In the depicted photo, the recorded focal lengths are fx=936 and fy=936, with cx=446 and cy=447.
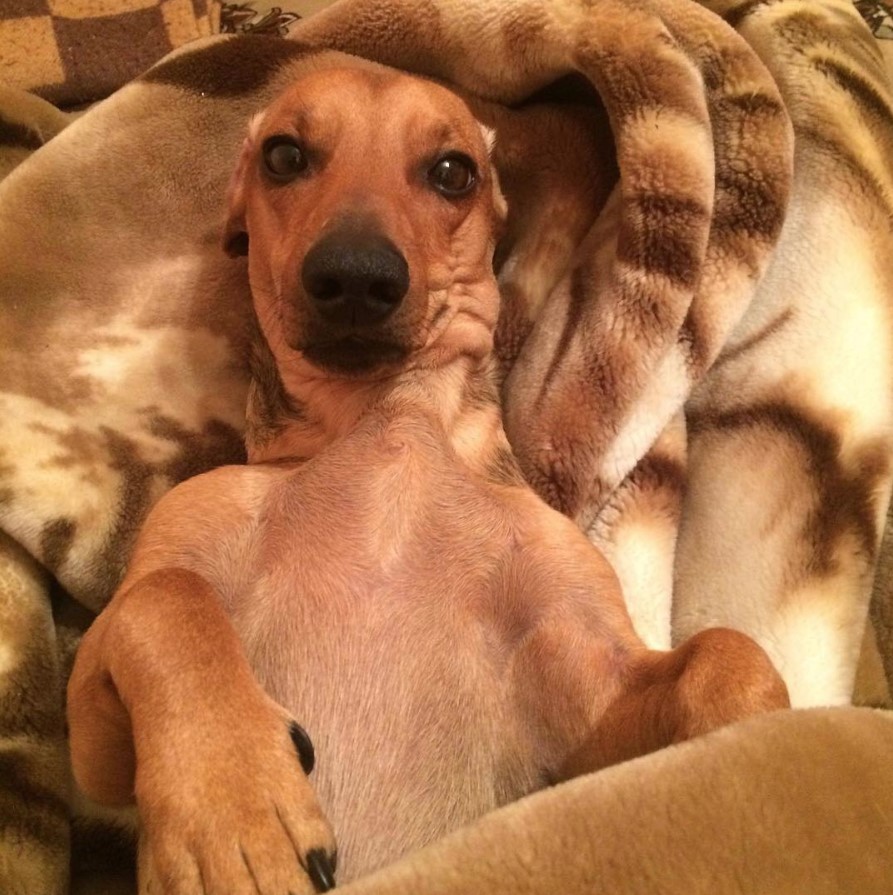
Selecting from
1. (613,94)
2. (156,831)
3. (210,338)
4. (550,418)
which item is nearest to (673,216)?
(613,94)

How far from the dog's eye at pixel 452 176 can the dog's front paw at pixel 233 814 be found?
1.20 meters

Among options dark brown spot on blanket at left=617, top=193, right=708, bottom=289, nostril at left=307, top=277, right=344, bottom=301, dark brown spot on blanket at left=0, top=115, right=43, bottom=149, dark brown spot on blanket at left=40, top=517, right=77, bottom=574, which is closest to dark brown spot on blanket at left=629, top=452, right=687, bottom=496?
dark brown spot on blanket at left=617, top=193, right=708, bottom=289

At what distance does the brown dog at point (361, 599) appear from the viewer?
123cm

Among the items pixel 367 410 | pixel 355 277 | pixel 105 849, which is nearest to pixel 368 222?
pixel 355 277

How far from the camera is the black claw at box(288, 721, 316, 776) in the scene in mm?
1279

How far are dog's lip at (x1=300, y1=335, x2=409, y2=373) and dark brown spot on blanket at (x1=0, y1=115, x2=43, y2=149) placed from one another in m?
1.35

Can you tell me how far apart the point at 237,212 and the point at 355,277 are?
0.67 meters

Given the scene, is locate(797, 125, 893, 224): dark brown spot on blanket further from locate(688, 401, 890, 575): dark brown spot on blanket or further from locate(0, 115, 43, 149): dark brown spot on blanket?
locate(0, 115, 43, 149): dark brown spot on blanket

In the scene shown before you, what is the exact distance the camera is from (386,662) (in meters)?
1.51

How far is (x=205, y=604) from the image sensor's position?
138cm

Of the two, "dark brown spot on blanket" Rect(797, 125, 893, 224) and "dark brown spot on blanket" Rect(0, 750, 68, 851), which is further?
"dark brown spot on blanket" Rect(797, 125, 893, 224)

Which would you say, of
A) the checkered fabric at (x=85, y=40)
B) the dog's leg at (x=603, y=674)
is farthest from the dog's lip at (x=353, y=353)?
→ the checkered fabric at (x=85, y=40)

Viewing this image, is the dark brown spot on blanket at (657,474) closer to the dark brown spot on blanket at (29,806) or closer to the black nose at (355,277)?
the black nose at (355,277)

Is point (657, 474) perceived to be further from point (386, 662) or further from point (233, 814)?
point (233, 814)
